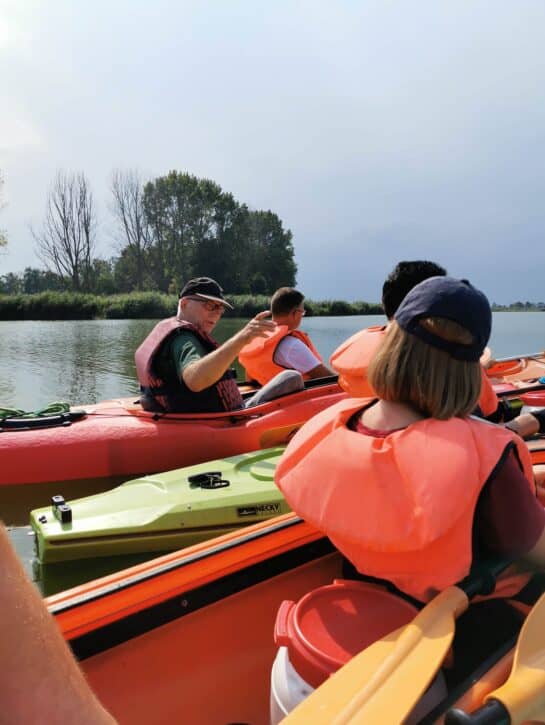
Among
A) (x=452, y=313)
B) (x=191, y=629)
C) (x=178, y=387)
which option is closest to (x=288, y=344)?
(x=178, y=387)

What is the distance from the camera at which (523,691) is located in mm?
1227

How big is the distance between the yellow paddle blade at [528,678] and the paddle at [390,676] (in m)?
0.14

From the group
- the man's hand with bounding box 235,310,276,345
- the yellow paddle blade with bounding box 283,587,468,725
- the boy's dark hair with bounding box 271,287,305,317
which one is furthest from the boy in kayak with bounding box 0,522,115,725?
the boy's dark hair with bounding box 271,287,305,317

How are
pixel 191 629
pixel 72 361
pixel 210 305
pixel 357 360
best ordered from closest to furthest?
pixel 191 629
pixel 357 360
pixel 210 305
pixel 72 361

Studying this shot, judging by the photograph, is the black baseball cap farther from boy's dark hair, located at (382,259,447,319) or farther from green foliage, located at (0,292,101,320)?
green foliage, located at (0,292,101,320)

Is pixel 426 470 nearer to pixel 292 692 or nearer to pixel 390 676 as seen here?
pixel 390 676

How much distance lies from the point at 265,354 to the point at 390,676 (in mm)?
4016

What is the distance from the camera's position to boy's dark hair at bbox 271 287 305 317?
5027 mm

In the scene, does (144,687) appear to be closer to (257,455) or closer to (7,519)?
(257,455)

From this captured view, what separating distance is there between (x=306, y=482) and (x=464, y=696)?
0.58 metres

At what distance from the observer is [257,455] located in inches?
152

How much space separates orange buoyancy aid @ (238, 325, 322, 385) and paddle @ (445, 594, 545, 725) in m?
3.75

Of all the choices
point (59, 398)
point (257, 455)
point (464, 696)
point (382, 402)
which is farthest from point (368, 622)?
point (59, 398)

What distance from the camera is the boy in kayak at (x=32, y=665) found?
54 cm
